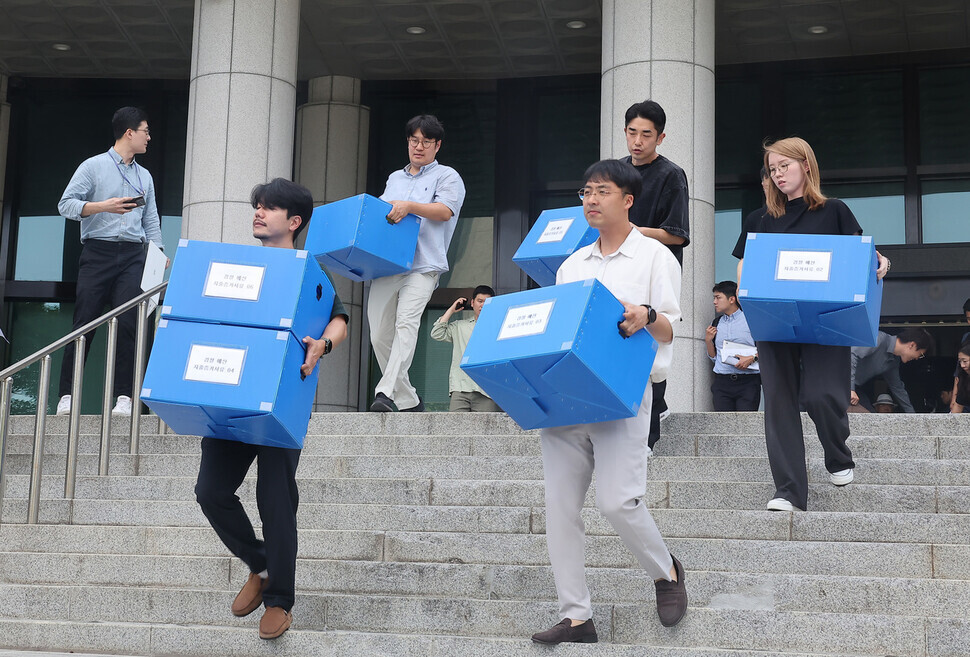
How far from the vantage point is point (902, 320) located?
12523mm

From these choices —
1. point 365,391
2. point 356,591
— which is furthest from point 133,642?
point 365,391

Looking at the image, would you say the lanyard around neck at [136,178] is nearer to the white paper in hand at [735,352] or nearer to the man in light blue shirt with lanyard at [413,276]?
the man in light blue shirt with lanyard at [413,276]

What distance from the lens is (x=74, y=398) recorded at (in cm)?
736

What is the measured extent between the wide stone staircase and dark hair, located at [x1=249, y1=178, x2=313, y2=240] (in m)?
1.60

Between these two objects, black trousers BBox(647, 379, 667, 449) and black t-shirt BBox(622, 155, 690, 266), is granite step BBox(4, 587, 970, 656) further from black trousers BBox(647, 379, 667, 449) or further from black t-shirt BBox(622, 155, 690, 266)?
black t-shirt BBox(622, 155, 690, 266)

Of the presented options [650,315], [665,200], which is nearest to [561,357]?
[650,315]

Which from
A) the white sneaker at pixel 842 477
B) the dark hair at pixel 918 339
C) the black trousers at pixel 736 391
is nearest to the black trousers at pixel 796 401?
the white sneaker at pixel 842 477

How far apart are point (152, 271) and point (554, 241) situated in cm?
300

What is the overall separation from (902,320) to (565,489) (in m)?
8.84

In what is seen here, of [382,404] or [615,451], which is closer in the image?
[615,451]

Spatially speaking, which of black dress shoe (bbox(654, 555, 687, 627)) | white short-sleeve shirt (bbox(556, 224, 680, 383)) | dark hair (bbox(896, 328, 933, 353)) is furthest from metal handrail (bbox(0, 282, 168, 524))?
dark hair (bbox(896, 328, 933, 353))

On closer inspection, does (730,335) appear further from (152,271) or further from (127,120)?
(127,120)

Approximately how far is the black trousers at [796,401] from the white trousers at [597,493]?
130 centimetres

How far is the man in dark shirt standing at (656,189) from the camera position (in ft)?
21.6
